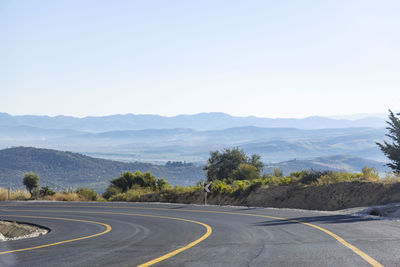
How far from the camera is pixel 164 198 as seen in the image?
1460 inches

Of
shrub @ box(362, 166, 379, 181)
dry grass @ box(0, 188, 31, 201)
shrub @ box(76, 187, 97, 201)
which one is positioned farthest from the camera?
shrub @ box(76, 187, 97, 201)

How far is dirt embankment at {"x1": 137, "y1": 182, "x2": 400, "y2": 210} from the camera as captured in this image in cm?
2628

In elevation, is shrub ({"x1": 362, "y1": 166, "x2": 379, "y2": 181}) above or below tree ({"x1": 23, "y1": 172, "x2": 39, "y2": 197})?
above

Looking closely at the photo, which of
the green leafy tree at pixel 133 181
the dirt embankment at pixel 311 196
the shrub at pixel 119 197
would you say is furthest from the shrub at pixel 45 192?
the dirt embankment at pixel 311 196

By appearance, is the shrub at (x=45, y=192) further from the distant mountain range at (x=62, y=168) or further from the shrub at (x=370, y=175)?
the distant mountain range at (x=62, y=168)

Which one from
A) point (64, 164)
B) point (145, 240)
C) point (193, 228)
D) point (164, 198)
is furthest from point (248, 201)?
point (64, 164)

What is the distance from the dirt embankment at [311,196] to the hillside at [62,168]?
114 meters

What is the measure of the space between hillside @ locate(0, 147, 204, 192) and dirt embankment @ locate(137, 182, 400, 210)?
114 meters

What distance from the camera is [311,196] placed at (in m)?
30.4

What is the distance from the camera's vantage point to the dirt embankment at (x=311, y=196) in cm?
2628

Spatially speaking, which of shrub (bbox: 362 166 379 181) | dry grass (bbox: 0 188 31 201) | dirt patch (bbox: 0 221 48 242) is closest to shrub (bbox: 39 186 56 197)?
dry grass (bbox: 0 188 31 201)

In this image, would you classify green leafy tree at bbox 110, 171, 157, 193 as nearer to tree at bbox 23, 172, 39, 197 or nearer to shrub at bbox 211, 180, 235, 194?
tree at bbox 23, 172, 39, 197

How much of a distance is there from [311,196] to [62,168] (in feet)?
511

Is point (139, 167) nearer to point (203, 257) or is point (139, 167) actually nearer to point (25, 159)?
point (25, 159)
